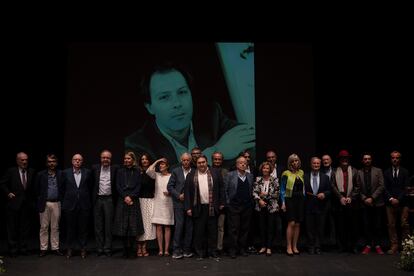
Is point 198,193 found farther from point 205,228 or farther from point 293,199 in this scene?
point 293,199

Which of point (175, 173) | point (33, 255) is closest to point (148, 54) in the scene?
point (175, 173)

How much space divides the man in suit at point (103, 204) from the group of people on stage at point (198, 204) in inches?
0.5

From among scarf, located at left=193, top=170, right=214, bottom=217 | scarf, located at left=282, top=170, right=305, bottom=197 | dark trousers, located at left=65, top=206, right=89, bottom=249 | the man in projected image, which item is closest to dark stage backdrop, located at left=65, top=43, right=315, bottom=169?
the man in projected image

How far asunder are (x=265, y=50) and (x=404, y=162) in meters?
3.09

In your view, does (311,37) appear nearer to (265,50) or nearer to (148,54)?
(265,50)

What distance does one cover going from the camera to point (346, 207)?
6.42m

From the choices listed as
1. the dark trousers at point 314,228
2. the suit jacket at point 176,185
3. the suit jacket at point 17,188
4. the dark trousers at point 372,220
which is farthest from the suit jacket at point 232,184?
the suit jacket at point 17,188

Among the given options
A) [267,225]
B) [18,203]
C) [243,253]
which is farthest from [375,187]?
[18,203]

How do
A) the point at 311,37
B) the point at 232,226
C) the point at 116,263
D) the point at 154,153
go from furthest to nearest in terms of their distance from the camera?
the point at 311,37
the point at 154,153
the point at 232,226
the point at 116,263

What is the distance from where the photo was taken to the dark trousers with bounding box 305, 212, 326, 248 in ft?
20.7

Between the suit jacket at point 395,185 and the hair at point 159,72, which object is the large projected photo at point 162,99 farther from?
the suit jacket at point 395,185

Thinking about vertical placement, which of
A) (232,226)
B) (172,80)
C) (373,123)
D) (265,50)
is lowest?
(232,226)

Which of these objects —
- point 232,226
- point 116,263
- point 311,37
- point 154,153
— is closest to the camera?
point 116,263

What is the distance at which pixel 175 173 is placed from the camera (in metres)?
6.22
